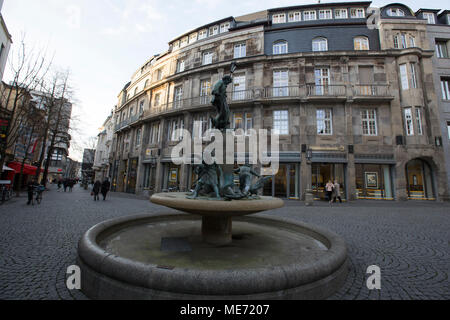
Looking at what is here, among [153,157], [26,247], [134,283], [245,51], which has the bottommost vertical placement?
[26,247]

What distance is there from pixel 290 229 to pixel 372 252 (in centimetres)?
172

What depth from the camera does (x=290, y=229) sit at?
502cm

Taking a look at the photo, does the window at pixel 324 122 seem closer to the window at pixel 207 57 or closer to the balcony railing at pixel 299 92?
the balcony railing at pixel 299 92

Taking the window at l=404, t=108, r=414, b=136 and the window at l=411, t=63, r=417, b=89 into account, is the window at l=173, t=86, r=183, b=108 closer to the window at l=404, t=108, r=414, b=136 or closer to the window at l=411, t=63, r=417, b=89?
the window at l=404, t=108, r=414, b=136

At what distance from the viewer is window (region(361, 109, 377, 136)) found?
53.4 feet

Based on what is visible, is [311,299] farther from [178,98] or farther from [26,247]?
[178,98]

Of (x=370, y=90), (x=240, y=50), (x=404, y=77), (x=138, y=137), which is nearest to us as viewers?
(x=404, y=77)

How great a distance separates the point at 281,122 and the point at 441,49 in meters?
17.3

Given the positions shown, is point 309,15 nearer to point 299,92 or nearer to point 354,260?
point 299,92

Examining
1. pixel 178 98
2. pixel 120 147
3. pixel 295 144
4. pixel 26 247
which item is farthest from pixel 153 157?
pixel 26 247

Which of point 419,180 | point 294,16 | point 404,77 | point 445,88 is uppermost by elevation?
point 294,16

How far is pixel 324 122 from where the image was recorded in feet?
55.1

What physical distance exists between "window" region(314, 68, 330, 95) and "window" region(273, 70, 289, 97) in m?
2.67

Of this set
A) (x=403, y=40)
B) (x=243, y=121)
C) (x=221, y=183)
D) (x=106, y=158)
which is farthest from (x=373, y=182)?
(x=106, y=158)
